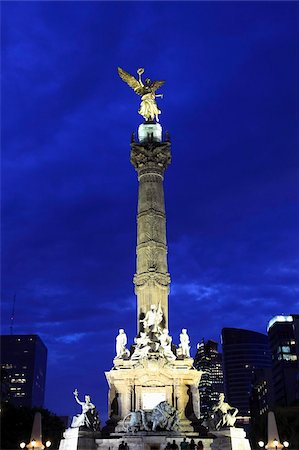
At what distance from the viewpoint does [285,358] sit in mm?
88875

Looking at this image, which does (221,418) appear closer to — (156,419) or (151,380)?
(156,419)

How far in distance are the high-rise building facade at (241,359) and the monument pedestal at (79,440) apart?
156 m

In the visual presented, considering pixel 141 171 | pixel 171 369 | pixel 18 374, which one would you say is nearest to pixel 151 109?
pixel 141 171

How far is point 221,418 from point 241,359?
519ft

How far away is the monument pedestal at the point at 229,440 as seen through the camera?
2872 centimetres

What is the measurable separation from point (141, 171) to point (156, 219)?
4938mm

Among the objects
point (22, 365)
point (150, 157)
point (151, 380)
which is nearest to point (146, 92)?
point (150, 157)

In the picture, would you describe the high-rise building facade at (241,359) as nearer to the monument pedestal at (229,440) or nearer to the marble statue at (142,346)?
the marble statue at (142,346)

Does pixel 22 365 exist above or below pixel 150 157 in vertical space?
above

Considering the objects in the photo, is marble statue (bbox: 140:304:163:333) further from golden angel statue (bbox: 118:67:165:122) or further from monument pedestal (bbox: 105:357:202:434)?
golden angel statue (bbox: 118:67:165:122)

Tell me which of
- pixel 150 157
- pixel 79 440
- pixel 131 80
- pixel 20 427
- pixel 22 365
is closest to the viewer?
pixel 79 440

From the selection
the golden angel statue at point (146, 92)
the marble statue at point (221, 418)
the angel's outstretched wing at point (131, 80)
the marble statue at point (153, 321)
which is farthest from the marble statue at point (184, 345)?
the angel's outstretched wing at point (131, 80)

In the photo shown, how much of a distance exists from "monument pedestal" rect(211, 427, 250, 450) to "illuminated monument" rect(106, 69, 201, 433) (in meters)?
2.51

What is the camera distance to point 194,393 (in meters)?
33.2
